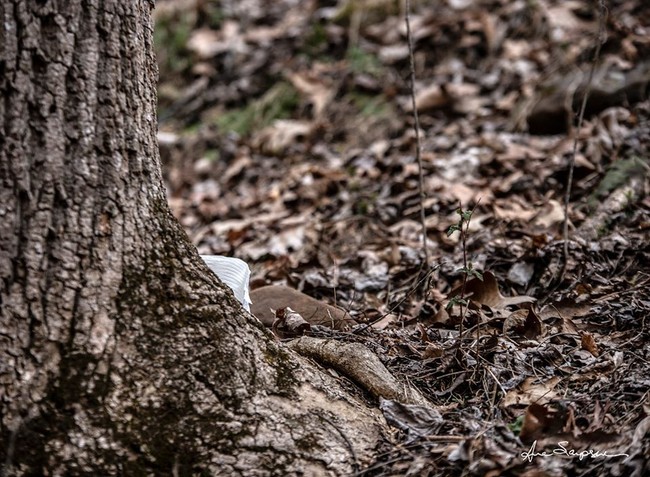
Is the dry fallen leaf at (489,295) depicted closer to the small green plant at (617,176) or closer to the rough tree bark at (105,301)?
the rough tree bark at (105,301)

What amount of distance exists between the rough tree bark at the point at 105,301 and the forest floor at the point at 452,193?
40 cm

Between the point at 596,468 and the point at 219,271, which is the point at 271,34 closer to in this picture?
the point at 219,271

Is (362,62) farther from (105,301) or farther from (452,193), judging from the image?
(105,301)

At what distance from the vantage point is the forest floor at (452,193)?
200 centimetres

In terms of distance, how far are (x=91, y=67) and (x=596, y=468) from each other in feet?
5.29

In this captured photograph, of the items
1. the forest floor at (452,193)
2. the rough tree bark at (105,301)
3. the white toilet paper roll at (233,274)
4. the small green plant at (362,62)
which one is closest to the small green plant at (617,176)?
the forest floor at (452,193)

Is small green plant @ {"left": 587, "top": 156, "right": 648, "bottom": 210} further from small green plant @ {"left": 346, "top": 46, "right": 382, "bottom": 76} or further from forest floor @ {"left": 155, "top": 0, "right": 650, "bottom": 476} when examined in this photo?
small green plant @ {"left": 346, "top": 46, "right": 382, "bottom": 76}

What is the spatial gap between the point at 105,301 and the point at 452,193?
2854mm

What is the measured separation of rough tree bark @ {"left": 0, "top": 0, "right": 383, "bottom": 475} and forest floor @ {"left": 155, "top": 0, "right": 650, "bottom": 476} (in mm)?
399

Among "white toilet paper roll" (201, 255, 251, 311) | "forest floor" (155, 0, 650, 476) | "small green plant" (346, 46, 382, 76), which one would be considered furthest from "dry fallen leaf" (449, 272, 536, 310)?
"small green plant" (346, 46, 382, 76)

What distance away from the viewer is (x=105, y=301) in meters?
1.73

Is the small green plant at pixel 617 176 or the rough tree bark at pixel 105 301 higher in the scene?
the rough tree bark at pixel 105 301

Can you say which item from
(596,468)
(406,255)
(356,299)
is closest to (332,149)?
(406,255)

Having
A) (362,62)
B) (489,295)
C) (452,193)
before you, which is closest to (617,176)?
(452,193)
